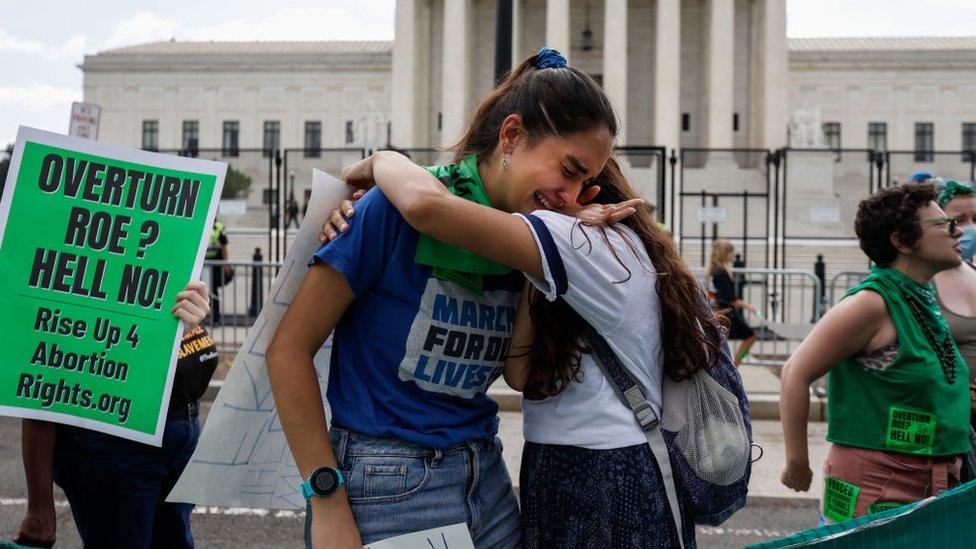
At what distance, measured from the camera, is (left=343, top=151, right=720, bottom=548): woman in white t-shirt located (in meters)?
1.83

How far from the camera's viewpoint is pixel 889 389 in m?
3.13

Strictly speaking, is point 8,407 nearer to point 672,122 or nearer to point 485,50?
point 672,122

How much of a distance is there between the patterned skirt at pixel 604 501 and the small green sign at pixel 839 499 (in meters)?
1.45

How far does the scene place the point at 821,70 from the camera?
66.6m

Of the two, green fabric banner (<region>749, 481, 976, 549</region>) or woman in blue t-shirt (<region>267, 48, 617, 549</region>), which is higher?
woman in blue t-shirt (<region>267, 48, 617, 549</region>)

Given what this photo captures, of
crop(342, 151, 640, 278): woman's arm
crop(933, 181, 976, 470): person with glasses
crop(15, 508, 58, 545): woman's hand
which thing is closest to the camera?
crop(342, 151, 640, 278): woman's arm

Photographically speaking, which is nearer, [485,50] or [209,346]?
[209,346]

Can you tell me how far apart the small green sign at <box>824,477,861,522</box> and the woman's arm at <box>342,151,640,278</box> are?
1903 mm

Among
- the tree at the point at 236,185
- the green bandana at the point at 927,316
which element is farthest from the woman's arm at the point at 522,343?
the tree at the point at 236,185

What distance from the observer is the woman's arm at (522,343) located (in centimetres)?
198

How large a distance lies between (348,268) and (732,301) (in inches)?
417

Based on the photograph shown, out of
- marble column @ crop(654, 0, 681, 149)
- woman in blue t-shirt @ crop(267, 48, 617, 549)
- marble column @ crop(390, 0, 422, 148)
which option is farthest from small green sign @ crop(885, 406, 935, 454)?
marble column @ crop(390, 0, 422, 148)

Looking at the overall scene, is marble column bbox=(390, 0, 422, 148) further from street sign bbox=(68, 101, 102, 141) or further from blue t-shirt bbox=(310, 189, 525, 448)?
blue t-shirt bbox=(310, 189, 525, 448)

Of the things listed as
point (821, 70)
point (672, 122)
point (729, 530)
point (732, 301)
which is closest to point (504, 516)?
point (729, 530)
